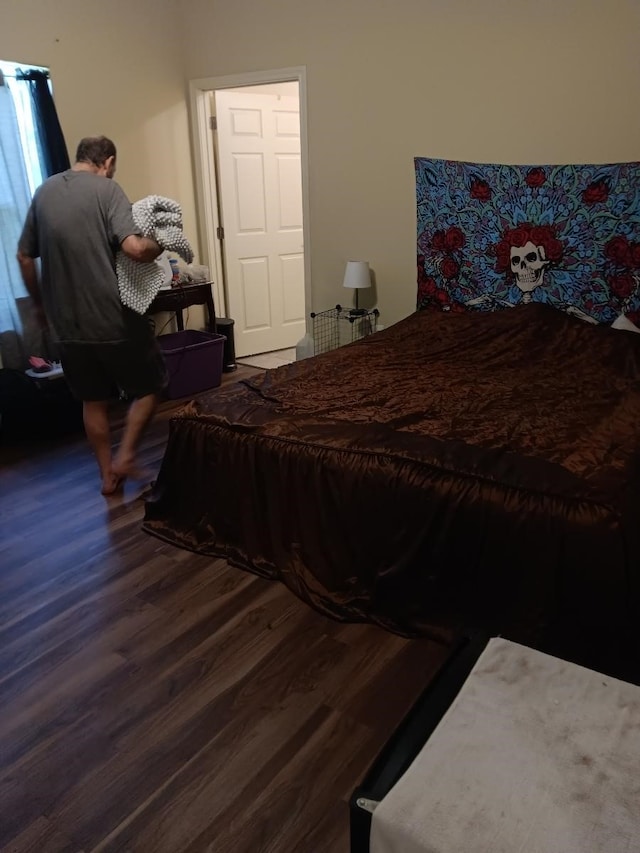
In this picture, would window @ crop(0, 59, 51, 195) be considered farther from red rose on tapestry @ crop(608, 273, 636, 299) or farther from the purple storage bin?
red rose on tapestry @ crop(608, 273, 636, 299)

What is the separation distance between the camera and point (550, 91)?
3.46 meters

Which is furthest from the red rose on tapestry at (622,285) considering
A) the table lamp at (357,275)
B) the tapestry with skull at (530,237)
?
the table lamp at (357,275)

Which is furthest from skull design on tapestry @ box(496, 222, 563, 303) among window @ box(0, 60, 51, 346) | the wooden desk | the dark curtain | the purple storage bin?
window @ box(0, 60, 51, 346)

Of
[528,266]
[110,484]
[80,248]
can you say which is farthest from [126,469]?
[528,266]

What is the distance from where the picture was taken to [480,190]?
12.1 feet

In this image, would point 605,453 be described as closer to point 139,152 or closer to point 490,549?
point 490,549

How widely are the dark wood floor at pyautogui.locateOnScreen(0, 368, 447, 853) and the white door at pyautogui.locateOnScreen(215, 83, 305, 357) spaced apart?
9.78 feet

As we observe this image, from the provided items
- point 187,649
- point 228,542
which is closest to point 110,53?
point 228,542

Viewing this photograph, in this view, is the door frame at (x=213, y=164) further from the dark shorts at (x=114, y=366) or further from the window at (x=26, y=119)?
the dark shorts at (x=114, y=366)

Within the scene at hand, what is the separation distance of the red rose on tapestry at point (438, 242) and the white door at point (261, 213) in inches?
68.9

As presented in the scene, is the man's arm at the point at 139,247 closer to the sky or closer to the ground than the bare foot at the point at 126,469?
closer to the sky

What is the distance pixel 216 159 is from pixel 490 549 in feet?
13.3

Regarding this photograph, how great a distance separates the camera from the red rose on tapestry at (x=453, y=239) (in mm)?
3828

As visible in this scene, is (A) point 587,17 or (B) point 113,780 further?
(A) point 587,17
